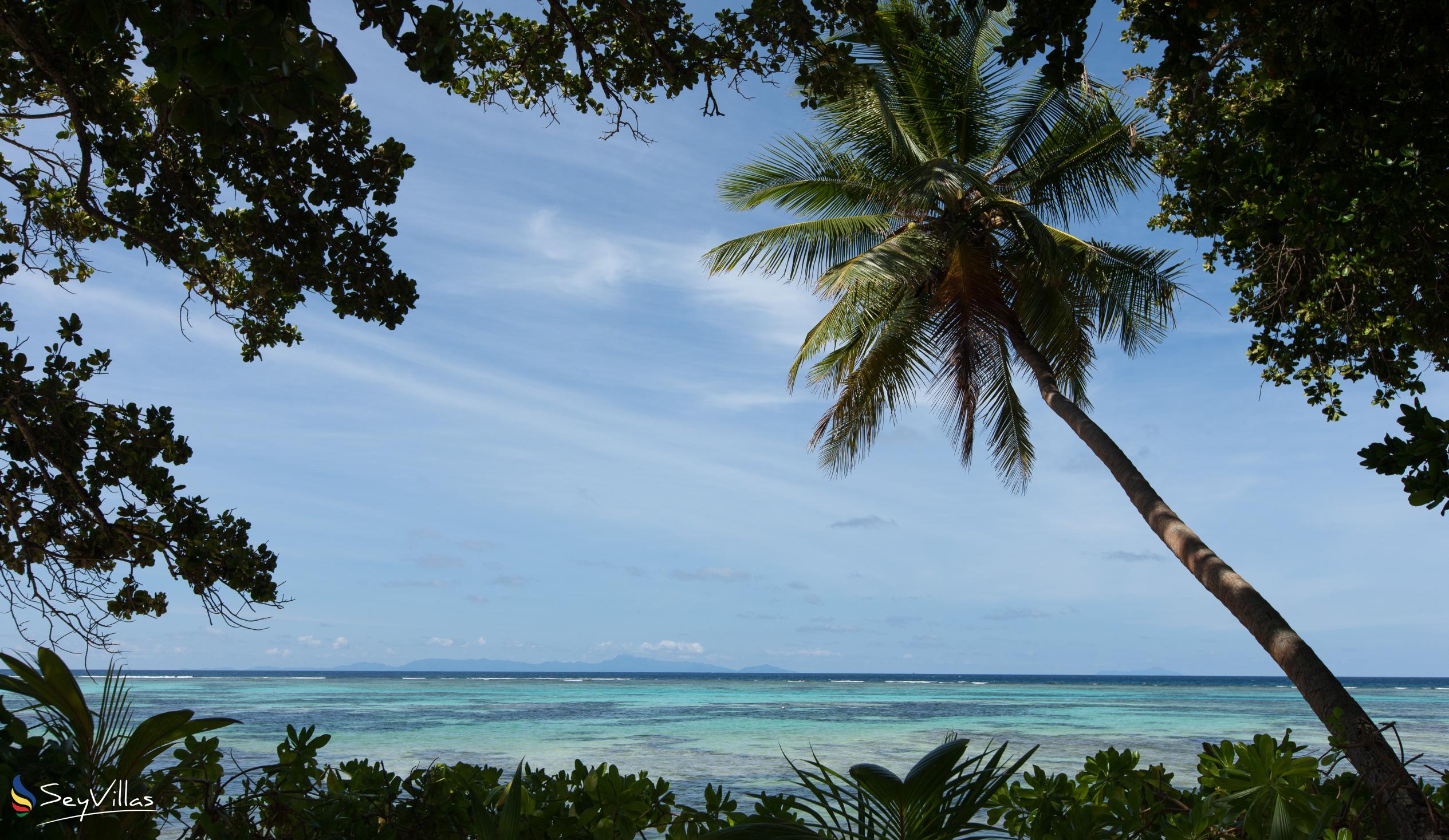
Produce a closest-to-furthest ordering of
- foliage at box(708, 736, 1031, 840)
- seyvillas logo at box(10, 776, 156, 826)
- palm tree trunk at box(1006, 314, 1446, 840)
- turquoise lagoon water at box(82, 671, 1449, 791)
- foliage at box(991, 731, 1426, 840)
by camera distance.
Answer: foliage at box(708, 736, 1031, 840) → seyvillas logo at box(10, 776, 156, 826) → foliage at box(991, 731, 1426, 840) → palm tree trunk at box(1006, 314, 1446, 840) → turquoise lagoon water at box(82, 671, 1449, 791)

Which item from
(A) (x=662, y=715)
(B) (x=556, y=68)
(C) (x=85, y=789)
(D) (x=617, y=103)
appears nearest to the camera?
(C) (x=85, y=789)

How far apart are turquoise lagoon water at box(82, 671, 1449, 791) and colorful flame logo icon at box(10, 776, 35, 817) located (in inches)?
91.3

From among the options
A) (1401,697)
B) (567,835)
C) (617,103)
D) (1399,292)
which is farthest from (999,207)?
(1401,697)

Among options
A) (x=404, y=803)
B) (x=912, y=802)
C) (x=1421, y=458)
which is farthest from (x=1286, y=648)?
(x=404, y=803)

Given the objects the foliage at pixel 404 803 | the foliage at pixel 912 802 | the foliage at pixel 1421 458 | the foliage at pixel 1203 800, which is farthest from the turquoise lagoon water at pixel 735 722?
the foliage at pixel 1421 458

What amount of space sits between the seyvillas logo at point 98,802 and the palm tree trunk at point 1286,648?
11.1ft

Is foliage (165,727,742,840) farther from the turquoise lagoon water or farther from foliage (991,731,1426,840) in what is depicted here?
the turquoise lagoon water

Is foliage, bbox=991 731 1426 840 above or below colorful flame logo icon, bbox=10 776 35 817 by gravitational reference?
below

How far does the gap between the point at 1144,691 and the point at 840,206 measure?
4538 cm

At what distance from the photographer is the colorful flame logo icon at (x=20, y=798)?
6.05 ft

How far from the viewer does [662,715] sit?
2512cm

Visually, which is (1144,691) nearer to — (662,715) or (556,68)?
(662,715)

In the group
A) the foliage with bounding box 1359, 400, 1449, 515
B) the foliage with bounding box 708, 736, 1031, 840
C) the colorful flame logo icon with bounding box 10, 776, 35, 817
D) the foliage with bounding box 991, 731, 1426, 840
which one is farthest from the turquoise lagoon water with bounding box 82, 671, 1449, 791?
the foliage with bounding box 1359, 400, 1449, 515

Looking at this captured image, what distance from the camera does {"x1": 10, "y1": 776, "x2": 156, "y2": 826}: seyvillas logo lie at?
1.99 metres
